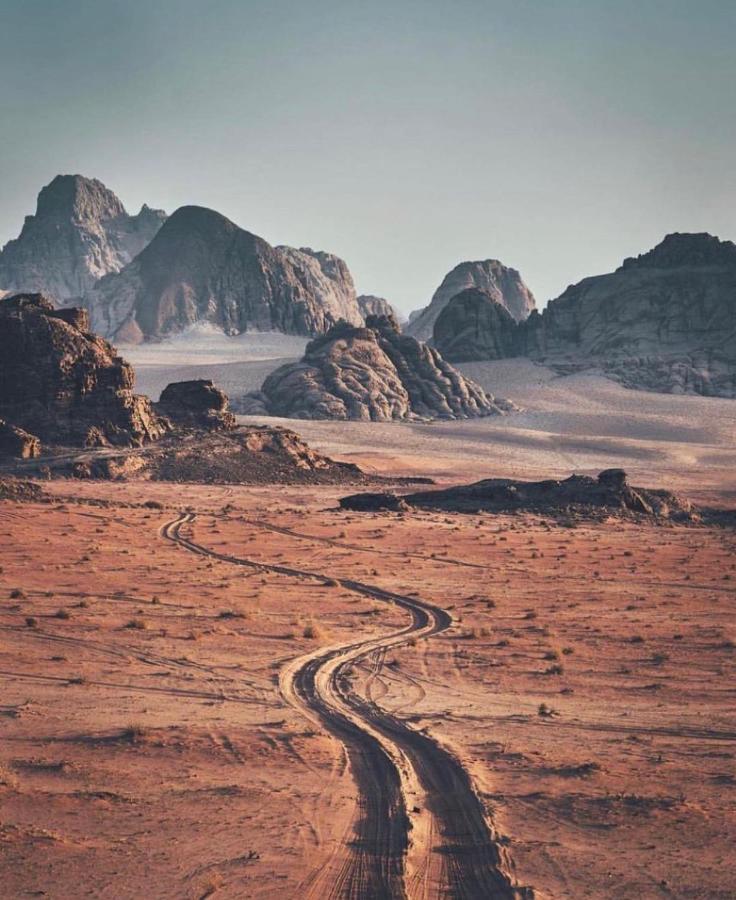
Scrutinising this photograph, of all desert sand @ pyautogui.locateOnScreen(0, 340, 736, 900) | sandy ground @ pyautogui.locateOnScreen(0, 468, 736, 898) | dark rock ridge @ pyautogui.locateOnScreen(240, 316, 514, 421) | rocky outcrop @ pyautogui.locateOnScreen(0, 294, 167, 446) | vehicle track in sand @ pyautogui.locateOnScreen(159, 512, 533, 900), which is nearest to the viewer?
vehicle track in sand @ pyautogui.locateOnScreen(159, 512, 533, 900)

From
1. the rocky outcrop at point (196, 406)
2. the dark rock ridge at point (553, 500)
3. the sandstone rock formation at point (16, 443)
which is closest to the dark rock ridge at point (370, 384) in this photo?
the rocky outcrop at point (196, 406)

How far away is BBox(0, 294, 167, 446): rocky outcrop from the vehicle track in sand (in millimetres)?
64686

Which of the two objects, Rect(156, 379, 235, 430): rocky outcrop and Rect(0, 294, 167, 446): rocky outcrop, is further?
Rect(156, 379, 235, 430): rocky outcrop

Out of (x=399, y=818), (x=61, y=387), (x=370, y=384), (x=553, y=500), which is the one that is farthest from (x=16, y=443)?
(x=370, y=384)

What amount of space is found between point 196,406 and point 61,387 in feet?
47.3

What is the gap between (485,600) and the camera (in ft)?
90.1

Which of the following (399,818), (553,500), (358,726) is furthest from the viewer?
(553,500)

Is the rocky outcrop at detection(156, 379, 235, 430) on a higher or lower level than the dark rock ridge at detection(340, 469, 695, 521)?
higher

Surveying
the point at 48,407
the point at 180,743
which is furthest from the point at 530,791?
the point at 48,407

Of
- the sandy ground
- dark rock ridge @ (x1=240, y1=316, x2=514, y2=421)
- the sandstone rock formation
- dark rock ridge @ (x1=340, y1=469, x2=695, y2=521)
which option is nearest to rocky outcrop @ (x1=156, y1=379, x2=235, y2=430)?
the sandstone rock formation

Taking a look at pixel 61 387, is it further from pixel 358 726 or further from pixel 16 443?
pixel 358 726

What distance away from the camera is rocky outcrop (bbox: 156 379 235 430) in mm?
88188

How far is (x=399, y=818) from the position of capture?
34.9 ft

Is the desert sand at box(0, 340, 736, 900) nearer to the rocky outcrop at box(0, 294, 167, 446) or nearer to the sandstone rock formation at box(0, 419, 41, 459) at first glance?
the sandstone rock formation at box(0, 419, 41, 459)
